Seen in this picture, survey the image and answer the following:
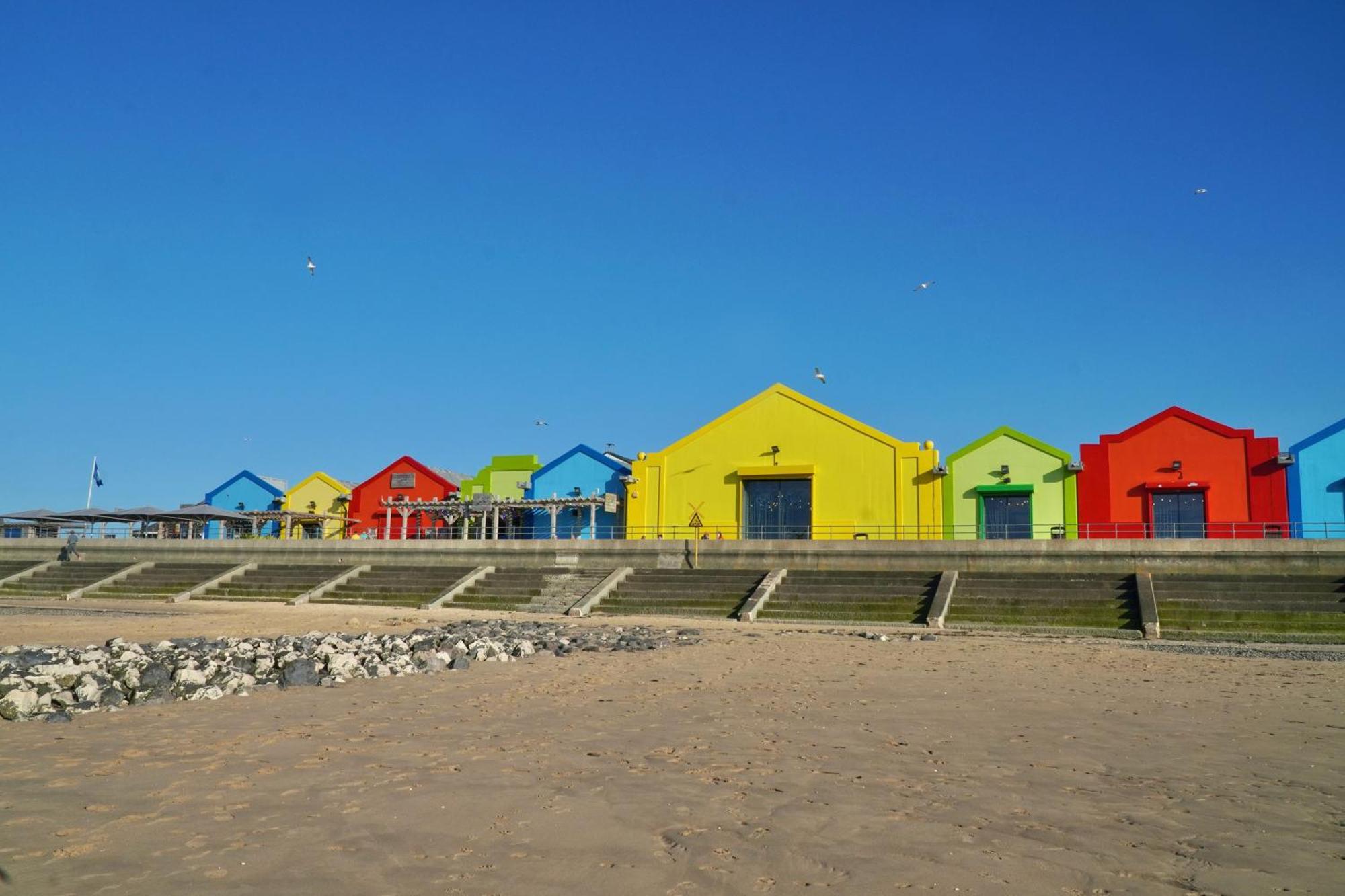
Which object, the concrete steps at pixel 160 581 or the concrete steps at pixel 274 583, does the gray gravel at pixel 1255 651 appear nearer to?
the concrete steps at pixel 274 583

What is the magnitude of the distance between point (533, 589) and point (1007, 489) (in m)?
20.1

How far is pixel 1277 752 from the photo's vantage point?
8.89 m

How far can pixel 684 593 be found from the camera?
3086 cm

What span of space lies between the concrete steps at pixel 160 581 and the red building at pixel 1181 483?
3548 cm

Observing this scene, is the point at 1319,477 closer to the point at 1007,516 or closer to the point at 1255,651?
the point at 1007,516

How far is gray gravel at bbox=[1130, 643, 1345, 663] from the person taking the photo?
59.4 feet

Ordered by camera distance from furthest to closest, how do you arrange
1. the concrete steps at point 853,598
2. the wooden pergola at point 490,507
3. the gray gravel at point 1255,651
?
the wooden pergola at point 490,507 < the concrete steps at point 853,598 < the gray gravel at point 1255,651

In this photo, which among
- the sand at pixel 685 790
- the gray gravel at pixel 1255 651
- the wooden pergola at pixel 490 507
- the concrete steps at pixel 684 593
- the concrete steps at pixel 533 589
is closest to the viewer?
the sand at pixel 685 790

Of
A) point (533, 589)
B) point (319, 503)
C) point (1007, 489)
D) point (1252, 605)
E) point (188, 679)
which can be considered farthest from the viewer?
point (319, 503)

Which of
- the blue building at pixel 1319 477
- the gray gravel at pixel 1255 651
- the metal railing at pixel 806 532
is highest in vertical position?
the blue building at pixel 1319 477

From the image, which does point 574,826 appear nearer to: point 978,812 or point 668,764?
point 668,764

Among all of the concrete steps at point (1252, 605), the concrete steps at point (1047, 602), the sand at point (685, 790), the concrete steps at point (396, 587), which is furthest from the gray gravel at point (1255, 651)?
the concrete steps at point (396, 587)

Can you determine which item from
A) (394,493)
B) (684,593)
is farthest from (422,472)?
(684,593)

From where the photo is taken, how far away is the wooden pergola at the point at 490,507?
44.5 metres
